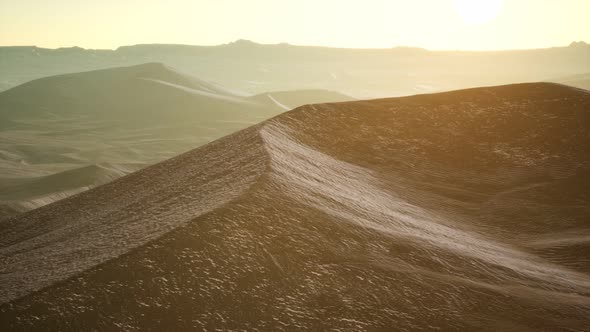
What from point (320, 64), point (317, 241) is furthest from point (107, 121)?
point (320, 64)

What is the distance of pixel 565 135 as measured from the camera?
832 centimetres

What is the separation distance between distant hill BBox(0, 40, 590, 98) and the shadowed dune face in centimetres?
6401

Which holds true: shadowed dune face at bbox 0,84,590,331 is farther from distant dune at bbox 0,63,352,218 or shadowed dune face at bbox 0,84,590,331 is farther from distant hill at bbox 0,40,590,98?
distant hill at bbox 0,40,590,98

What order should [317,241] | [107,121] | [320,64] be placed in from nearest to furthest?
[317,241], [107,121], [320,64]

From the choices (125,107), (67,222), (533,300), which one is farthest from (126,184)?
(125,107)

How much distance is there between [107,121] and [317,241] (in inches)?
1458

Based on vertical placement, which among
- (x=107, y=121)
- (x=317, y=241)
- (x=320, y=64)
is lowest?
(x=107, y=121)

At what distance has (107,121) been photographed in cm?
3844

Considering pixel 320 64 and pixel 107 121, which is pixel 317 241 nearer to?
pixel 107 121

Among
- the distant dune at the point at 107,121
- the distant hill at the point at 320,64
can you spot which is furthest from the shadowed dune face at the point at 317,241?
the distant hill at the point at 320,64

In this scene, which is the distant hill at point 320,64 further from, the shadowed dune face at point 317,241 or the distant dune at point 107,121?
the shadowed dune face at point 317,241

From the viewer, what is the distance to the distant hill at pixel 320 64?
3046 inches

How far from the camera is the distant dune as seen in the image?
22163 mm

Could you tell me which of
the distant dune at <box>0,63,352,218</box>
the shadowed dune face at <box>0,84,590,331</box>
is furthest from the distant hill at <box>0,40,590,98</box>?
the shadowed dune face at <box>0,84,590,331</box>
